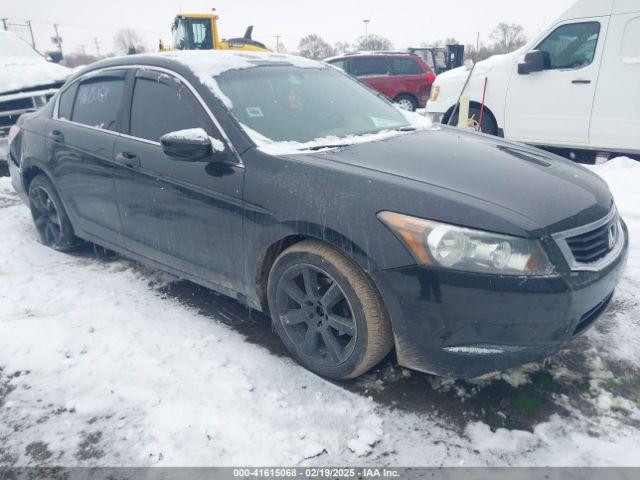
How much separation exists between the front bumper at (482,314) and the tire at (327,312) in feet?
0.40

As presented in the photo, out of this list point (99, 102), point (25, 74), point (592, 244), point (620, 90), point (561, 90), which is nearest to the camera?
point (592, 244)

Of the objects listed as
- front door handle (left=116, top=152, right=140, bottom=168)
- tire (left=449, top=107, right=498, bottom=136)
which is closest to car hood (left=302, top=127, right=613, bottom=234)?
front door handle (left=116, top=152, right=140, bottom=168)

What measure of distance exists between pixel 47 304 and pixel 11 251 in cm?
140

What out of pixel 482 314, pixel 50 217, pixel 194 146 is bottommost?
pixel 50 217

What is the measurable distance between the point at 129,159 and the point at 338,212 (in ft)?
5.67

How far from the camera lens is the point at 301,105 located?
10.3 feet

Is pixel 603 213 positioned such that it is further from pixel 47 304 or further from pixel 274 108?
pixel 47 304

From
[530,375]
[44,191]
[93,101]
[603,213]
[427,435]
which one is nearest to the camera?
[427,435]

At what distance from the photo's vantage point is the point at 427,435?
2188 mm

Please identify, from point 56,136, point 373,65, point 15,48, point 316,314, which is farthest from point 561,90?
point 15,48

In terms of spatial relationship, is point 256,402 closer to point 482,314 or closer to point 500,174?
point 482,314

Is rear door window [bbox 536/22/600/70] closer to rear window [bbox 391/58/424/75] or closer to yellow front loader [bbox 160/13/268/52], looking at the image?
rear window [bbox 391/58/424/75]

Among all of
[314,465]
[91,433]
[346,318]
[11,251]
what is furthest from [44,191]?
[314,465]

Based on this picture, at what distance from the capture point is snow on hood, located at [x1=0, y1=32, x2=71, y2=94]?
7895 mm
